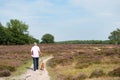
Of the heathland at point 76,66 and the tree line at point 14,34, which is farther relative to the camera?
the tree line at point 14,34

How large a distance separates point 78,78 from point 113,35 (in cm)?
13992

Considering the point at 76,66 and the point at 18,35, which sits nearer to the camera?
the point at 76,66

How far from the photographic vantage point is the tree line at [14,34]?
114969mm

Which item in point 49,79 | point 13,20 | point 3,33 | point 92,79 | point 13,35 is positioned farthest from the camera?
point 13,20

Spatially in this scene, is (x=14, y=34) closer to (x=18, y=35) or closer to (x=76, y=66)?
(x=18, y=35)

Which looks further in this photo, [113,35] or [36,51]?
[113,35]

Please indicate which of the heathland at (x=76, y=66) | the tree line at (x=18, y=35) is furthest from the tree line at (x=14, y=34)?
the heathland at (x=76, y=66)

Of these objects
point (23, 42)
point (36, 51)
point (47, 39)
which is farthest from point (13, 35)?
point (36, 51)

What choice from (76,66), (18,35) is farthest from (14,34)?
(76,66)

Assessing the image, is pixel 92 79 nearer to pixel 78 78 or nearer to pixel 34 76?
pixel 78 78

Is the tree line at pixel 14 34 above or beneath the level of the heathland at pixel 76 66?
above

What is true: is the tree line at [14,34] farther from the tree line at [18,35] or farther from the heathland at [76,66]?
the heathland at [76,66]

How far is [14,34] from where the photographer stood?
124 m

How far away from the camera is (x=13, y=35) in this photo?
122062 millimetres
